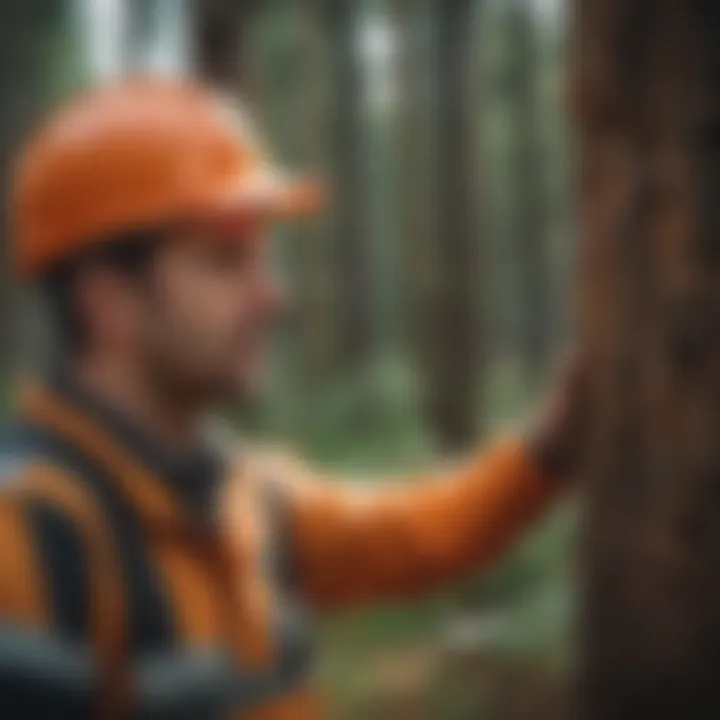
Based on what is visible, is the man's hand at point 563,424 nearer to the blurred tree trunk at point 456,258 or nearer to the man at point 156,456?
the man at point 156,456

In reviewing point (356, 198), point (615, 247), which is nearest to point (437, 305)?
point (356, 198)

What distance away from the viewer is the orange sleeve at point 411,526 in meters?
2.97

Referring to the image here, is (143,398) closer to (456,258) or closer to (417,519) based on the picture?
A: (417,519)

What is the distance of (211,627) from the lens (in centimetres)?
255

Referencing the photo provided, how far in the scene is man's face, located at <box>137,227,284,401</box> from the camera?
2652 millimetres

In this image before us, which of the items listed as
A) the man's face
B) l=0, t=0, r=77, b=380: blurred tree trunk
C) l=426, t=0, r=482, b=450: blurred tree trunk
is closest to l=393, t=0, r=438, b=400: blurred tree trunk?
l=426, t=0, r=482, b=450: blurred tree trunk

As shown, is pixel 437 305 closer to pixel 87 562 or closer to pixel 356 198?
pixel 356 198

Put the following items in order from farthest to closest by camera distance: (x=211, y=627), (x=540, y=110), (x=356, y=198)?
(x=540, y=110) < (x=356, y=198) < (x=211, y=627)

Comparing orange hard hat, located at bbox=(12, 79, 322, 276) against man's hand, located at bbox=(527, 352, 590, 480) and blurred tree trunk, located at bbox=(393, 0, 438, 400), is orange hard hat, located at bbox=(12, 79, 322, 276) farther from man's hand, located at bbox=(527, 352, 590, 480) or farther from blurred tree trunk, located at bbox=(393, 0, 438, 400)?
blurred tree trunk, located at bbox=(393, 0, 438, 400)

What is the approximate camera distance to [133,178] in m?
2.66

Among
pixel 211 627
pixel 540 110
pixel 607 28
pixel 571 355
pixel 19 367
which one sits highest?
pixel 540 110

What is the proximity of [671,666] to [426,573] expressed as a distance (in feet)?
2.82

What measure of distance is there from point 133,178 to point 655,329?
0.88 meters

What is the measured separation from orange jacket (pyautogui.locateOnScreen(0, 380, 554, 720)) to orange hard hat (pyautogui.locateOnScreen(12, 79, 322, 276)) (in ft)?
0.94
